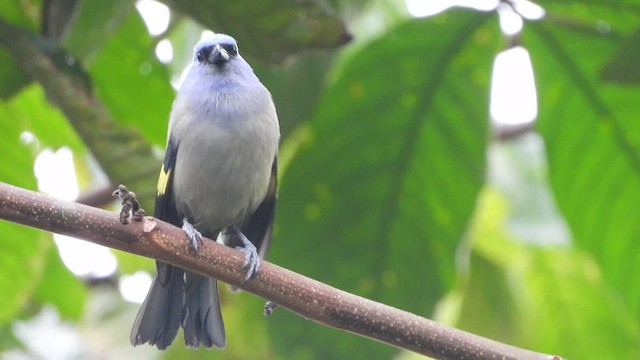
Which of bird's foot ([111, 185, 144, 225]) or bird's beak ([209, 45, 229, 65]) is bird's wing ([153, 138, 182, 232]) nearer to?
bird's beak ([209, 45, 229, 65])

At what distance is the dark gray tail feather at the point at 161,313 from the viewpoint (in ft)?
9.74

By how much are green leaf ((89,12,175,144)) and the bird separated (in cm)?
6

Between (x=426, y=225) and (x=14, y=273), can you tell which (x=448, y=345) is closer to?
(x=426, y=225)

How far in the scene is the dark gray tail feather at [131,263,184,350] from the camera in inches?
117

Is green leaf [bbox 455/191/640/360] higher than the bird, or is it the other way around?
green leaf [bbox 455/191/640/360]

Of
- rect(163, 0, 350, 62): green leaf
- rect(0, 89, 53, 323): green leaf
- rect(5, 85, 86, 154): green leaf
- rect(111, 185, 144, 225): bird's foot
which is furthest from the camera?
rect(5, 85, 86, 154): green leaf

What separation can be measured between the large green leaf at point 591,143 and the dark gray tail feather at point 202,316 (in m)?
1.21

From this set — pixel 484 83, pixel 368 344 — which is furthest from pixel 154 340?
pixel 484 83

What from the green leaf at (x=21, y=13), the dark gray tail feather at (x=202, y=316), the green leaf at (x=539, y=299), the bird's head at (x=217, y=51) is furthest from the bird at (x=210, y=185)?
the green leaf at (x=539, y=299)

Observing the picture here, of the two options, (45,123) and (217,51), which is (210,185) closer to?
(217,51)

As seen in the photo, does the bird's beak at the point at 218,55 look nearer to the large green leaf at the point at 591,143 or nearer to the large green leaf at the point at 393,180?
the large green leaf at the point at 393,180

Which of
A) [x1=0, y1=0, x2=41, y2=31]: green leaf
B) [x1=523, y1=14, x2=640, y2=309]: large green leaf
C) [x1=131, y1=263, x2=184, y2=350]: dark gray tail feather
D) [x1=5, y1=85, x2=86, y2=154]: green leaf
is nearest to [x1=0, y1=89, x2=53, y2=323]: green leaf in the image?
[x1=0, y1=0, x2=41, y2=31]: green leaf

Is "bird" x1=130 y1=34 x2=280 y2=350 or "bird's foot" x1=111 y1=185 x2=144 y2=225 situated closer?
"bird's foot" x1=111 y1=185 x2=144 y2=225

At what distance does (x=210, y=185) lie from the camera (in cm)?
321
